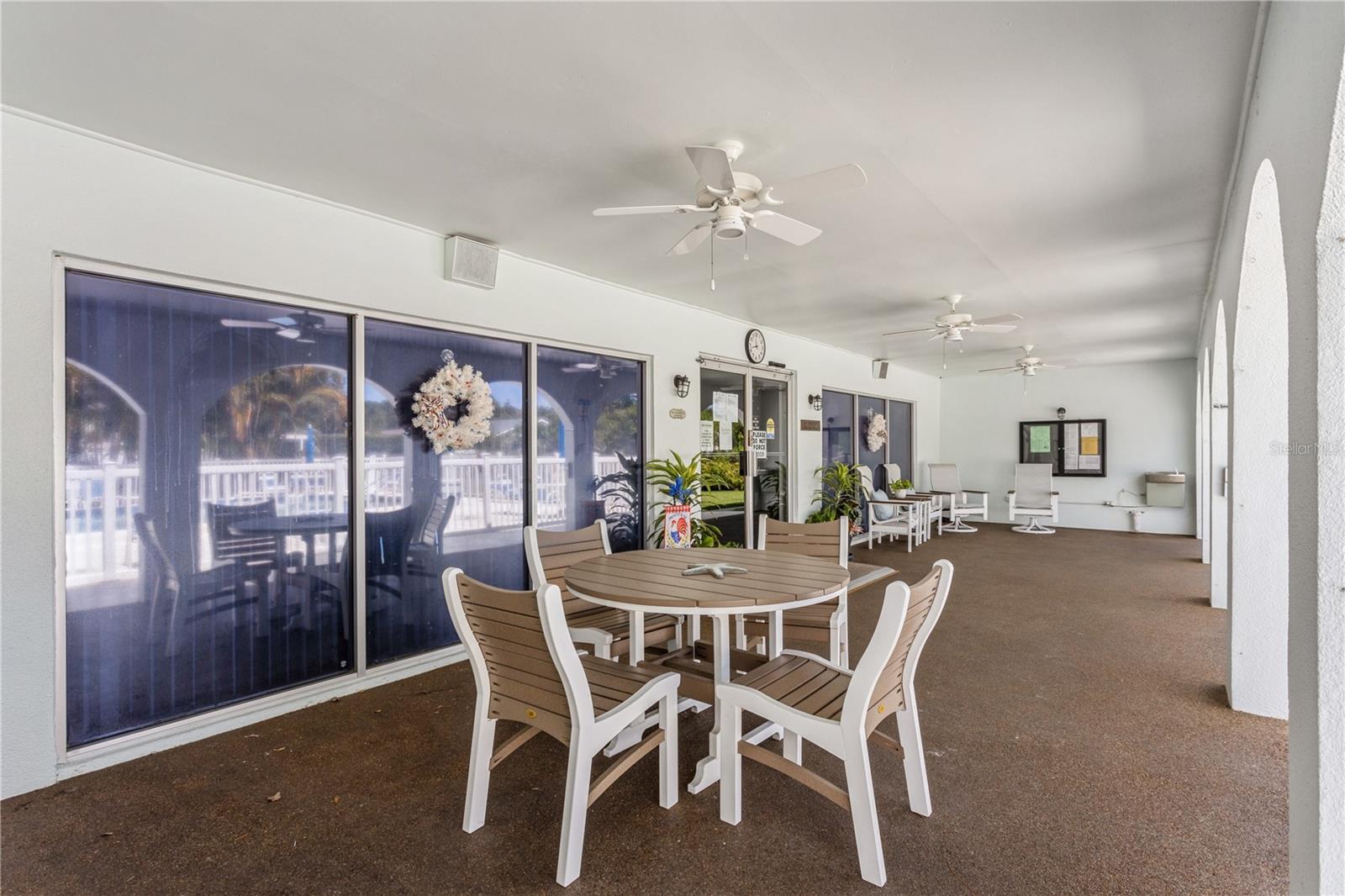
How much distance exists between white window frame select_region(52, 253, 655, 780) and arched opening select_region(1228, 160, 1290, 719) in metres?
3.95

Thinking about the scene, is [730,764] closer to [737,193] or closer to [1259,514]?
[737,193]

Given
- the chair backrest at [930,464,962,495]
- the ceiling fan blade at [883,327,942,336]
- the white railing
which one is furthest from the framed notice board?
the white railing

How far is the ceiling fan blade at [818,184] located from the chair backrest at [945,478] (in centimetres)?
877

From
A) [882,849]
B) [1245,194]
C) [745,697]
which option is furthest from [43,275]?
[1245,194]

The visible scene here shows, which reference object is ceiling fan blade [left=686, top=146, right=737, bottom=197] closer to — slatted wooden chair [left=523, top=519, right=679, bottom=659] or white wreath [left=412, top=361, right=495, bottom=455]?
slatted wooden chair [left=523, top=519, right=679, bottom=659]

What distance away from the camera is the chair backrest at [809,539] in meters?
3.57

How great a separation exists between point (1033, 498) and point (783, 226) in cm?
896

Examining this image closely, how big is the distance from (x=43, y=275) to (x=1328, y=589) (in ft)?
13.7

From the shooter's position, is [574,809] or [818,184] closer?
[574,809]

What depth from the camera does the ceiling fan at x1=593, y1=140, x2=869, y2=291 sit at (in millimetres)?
2432

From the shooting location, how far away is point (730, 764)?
2.22 meters

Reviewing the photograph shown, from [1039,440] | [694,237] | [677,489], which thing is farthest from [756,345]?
[1039,440]

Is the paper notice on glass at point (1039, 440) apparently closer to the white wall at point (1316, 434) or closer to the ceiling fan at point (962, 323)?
the ceiling fan at point (962, 323)

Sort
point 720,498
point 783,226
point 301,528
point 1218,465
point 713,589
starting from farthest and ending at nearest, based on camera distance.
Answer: point 720,498
point 1218,465
point 301,528
point 783,226
point 713,589
